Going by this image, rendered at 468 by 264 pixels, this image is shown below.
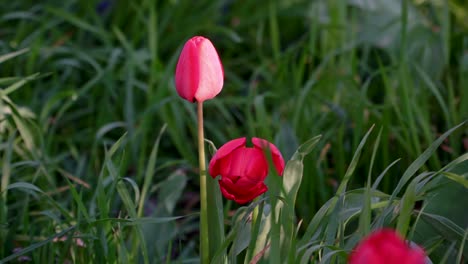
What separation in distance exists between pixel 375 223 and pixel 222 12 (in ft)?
5.43

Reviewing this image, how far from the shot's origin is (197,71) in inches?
37.3

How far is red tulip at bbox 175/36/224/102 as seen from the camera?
0.94 metres

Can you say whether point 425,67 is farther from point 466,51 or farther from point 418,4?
point 418,4

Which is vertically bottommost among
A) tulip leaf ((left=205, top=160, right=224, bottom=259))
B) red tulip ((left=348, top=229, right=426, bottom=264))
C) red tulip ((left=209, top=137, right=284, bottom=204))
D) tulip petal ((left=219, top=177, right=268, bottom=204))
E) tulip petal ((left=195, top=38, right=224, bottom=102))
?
tulip leaf ((left=205, top=160, right=224, bottom=259))

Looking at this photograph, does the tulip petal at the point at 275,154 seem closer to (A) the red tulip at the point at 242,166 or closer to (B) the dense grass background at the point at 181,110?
Result: (A) the red tulip at the point at 242,166

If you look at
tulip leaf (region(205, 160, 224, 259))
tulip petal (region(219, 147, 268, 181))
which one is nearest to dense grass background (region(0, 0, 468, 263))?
tulip leaf (region(205, 160, 224, 259))

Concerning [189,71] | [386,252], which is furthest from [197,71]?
[386,252]

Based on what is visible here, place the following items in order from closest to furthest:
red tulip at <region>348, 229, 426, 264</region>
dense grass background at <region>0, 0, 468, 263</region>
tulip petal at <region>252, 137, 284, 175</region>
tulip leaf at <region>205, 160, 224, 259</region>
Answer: red tulip at <region>348, 229, 426, 264</region>, tulip petal at <region>252, 137, 284, 175</region>, tulip leaf at <region>205, 160, 224, 259</region>, dense grass background at <region>0, 0, 468, 263</region>

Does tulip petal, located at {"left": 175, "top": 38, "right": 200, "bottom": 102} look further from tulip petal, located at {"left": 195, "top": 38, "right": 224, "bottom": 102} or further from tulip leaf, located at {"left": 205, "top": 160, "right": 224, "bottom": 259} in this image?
tulip leaf, located at {"left": 205, "top": 160, "right": 224, "bottom": 259}

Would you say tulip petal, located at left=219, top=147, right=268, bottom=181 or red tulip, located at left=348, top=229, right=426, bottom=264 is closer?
red tulip, located at left=348, top=229, right=426, bottom=264

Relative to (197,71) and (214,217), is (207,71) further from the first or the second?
(214,217)

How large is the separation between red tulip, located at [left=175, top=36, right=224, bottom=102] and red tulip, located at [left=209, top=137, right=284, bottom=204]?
80 millimetres

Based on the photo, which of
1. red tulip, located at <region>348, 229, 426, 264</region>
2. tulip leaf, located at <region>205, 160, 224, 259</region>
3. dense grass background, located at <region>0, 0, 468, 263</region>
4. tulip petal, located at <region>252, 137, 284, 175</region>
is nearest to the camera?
red tulip, located at <region>348, 229, 426, 264</region>

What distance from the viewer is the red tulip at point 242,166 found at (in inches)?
36.1
